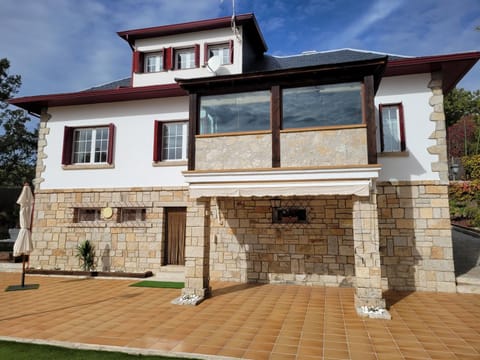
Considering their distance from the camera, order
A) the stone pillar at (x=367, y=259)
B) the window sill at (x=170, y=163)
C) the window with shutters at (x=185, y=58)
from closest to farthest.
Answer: the stone pillar at (x=367, y=259) → the window sill at (x=170, y=163) → the window with shutters at (x=185, y=58)

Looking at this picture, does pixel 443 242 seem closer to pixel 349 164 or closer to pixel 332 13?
pixel 349 164

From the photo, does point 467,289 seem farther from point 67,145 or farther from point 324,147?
point 67,145

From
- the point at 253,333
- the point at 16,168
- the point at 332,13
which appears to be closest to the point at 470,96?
the point at 332,13

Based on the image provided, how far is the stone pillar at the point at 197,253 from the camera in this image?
8703 millimetres

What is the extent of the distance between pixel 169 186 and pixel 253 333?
7448mm

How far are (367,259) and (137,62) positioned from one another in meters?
13.3

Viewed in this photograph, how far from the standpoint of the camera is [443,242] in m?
9.48

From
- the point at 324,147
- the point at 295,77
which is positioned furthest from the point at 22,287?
the point at 295,77

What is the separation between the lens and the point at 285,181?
27.1 ft

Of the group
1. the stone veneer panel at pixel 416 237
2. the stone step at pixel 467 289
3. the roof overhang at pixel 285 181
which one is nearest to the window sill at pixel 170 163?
the roof overhang at pixel 285 181

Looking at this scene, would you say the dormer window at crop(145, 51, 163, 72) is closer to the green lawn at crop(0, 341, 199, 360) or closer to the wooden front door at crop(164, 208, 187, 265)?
the wooden front door at crop(164, 208, 187, 265)

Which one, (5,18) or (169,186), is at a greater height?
(5,18)

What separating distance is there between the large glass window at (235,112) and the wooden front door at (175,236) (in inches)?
172

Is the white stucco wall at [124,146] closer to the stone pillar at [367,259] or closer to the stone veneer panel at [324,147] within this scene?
the stone veneer panel at [324,147]
